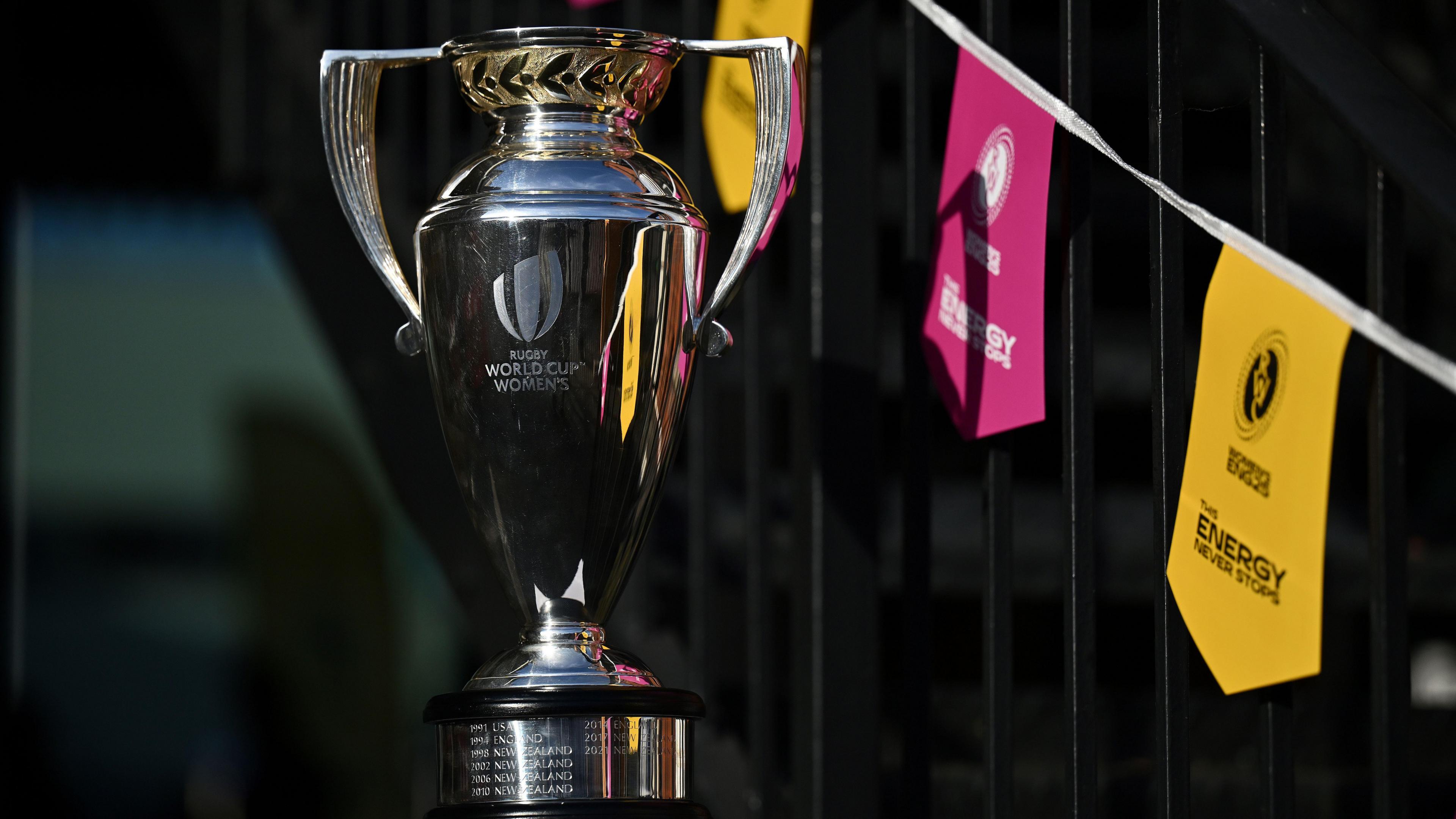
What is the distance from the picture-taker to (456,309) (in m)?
1.02

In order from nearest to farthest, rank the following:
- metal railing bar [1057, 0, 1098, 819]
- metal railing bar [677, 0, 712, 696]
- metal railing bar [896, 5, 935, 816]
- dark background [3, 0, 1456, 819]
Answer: metal railing bar [1057, 0, 1098, 819], metal railing bar [896, 5, 935, 816], metal railing bar [677, 0, 712, 696], dark background [3, 0, 1456, 819]

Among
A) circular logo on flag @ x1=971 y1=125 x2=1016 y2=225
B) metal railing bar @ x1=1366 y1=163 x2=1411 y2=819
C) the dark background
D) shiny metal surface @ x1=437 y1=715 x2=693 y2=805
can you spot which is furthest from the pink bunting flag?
shiny metal surface @ x1=437 y1=715 x2=693 y2=805

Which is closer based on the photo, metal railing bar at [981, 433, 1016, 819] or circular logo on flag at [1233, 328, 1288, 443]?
circular logo on flag at [1233, 328, 1288, 443]

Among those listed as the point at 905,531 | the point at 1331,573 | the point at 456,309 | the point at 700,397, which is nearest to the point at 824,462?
the point at 905,531

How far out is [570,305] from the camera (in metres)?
1.00

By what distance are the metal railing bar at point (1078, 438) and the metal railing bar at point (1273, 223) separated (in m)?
0.13

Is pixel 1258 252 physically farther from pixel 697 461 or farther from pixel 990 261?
pixel 697 461

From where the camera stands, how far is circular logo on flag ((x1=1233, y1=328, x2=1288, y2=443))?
2.92 ft

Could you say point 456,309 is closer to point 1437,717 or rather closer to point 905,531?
point 905,531

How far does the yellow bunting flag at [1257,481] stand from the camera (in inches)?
34.3

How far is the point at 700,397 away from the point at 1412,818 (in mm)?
961

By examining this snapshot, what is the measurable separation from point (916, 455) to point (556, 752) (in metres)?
0.41

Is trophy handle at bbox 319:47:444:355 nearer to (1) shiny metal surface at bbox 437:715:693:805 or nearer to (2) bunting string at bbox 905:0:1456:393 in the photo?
(1) shiny metal surface at bbox 437:715:693:805

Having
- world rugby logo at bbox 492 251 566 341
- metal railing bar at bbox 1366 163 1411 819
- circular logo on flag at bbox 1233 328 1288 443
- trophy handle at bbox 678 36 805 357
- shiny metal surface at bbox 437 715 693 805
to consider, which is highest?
trophy handle at bbox 678 36 805 357
